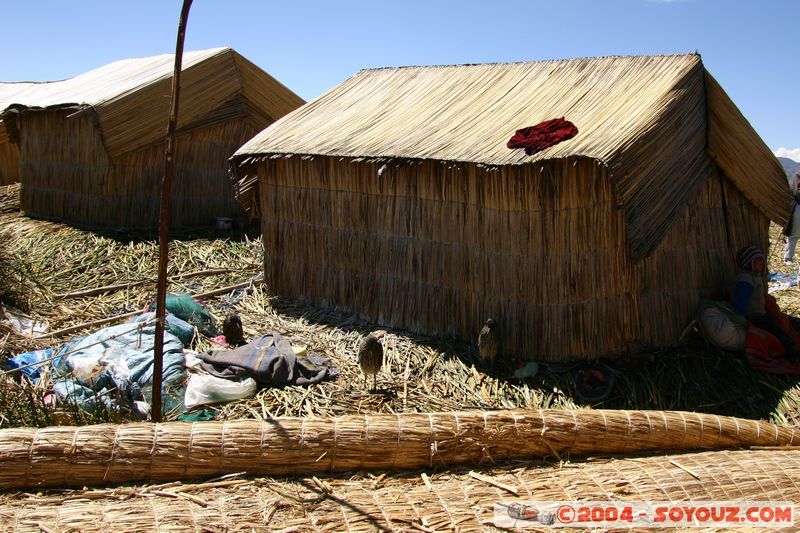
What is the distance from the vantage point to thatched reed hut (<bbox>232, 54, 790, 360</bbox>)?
23.3 feet

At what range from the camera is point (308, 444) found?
4746 millimetres

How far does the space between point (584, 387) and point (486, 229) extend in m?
1.61

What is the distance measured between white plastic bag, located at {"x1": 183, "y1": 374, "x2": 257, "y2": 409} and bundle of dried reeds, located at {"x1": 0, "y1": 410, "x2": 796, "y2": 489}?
2.20 metres

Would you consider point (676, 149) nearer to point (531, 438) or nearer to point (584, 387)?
point (584, 387)

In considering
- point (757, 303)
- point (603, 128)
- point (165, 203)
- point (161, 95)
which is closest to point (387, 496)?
point (165, 203)

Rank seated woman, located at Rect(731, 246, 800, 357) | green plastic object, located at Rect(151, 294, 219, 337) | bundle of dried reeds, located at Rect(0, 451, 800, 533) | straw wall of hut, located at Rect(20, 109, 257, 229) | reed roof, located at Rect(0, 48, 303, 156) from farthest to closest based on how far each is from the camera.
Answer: straw wall of hut, located at Rect(20, 109, 257, 229)
reed roof, located at Rect(0, 48, 303, 156)
green plastic object, located at Rect(151, 294, 219, 337)
seated woman, located at Rect(731, 246, 800, 357)
bundle of dried reeds, located at Rect(0, 451, 800, 533)

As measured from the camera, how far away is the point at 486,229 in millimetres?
7605

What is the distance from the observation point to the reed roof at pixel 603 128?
7.05 meters

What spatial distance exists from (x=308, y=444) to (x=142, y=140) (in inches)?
369

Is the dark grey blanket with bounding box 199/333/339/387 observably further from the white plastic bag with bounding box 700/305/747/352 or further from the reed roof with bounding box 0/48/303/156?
the reed roof with bounding box 0/48/303/156

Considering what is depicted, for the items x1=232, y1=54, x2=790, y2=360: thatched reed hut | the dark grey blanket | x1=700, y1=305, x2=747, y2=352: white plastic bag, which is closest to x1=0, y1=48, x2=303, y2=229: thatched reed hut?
x1=232, y1=54, x2=790, y2=360: thatched reed hut

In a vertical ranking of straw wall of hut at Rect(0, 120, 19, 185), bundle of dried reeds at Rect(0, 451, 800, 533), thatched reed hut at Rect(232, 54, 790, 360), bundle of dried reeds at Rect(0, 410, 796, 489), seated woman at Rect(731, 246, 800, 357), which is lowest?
bundle of dried reeds at Rect(0, 451, 800, 533)

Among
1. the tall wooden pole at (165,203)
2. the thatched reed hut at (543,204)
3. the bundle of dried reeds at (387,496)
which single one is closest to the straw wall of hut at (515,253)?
the thatched reed hut at (543,204)

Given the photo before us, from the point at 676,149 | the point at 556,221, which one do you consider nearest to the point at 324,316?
the point at 556,221
